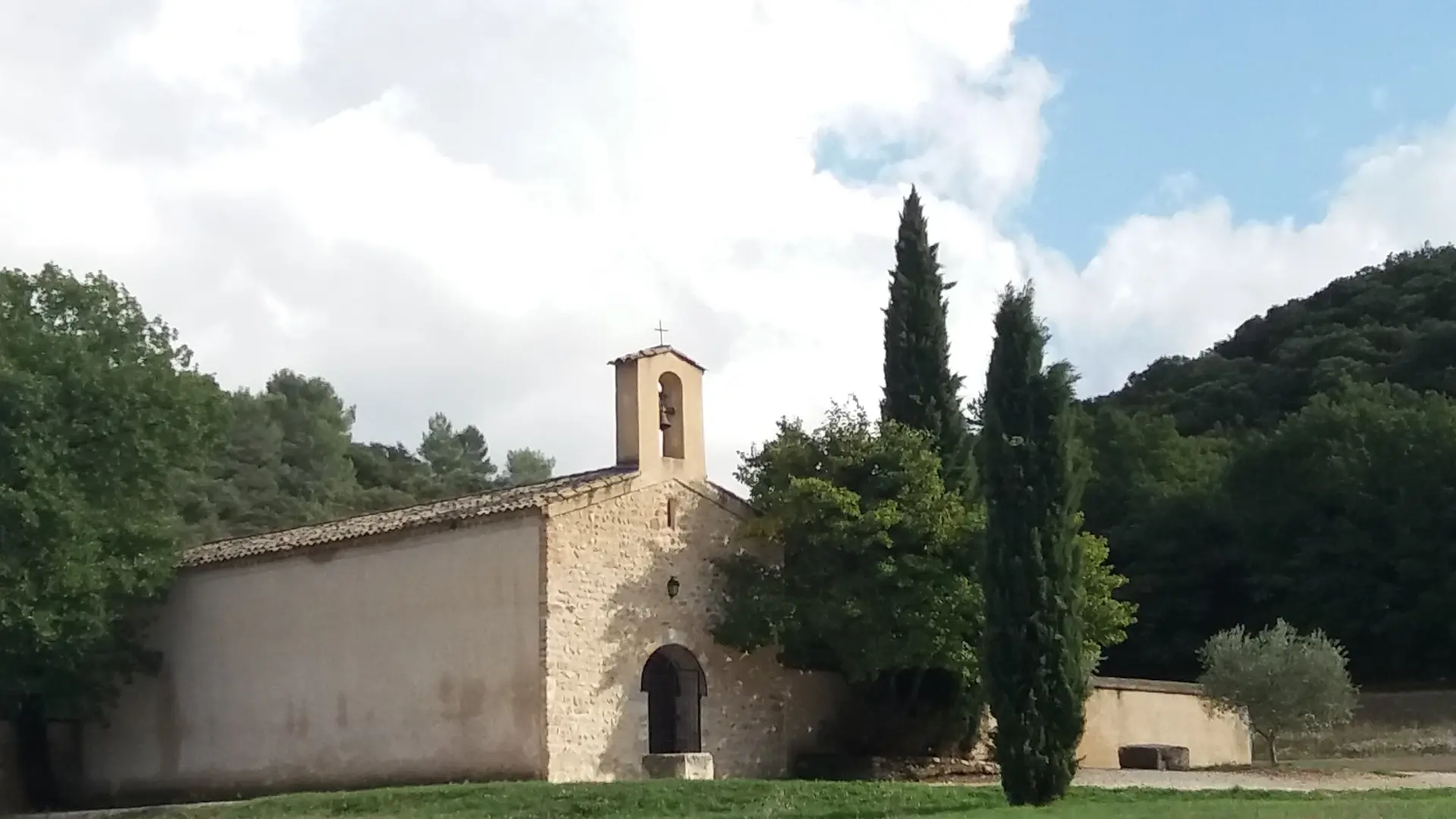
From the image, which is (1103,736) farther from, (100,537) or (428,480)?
(428,480)

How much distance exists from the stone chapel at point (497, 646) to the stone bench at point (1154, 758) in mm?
5644

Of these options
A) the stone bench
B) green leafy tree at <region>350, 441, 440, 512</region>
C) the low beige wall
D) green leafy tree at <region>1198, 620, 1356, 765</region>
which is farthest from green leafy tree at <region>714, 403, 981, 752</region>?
green leafy tree at <region>350, 441, 440, 512</region>

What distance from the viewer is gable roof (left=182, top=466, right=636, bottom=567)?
2312 centimetres

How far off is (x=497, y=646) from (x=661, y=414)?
4.86 meters

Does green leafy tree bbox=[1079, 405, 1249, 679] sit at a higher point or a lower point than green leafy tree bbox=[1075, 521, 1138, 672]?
higher

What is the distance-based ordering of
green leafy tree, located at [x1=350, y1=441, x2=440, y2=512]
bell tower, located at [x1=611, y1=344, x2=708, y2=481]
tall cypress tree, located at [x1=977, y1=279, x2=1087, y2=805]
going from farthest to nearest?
green leafy tree, located at [x1=350, y1=441, x2=440, y2=512], bell tower, located at [x1=611, y1=344, x2=708, y2=481], tall cypress tree, located at [x1=977, y1=279, x2=1087, y2=805]

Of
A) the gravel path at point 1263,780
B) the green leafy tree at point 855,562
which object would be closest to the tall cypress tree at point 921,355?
the green leafy tree at point 855,562

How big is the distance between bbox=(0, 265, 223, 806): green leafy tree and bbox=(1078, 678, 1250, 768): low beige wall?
58.4 ft

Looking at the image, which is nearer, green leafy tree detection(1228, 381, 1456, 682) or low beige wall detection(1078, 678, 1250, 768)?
low beige wall detection(1078, 678, 1250, 768)

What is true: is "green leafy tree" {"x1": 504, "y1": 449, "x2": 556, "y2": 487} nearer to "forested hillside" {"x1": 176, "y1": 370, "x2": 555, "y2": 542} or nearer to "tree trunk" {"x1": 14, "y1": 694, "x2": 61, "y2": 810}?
"forested hillside" {"x1": 176, "y1": 370, "x2": 555, "y2": 542}

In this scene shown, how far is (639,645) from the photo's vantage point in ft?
77.6

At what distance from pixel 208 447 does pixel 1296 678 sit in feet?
68.9

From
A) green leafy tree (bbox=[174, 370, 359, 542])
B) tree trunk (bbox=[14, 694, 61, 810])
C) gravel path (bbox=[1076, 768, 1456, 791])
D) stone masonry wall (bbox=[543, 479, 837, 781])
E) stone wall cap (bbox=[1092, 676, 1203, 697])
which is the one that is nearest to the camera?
gravel path (bbox=[1076, 768, 1456, 791])

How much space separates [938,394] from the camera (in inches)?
1131
